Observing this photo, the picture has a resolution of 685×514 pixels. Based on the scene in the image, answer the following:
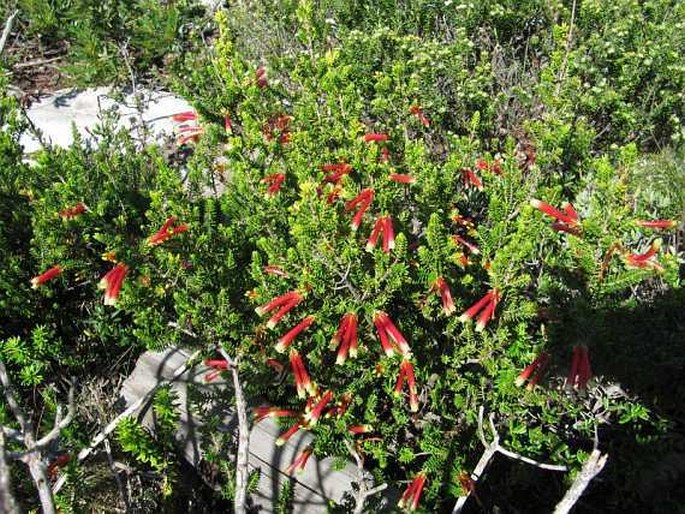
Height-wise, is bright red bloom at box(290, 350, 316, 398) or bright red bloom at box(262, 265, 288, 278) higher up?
Result: bright red bloom at box(262, 265, 288, 278)

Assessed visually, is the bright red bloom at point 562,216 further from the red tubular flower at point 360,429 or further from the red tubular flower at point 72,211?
the red tubular flower at point 72,211

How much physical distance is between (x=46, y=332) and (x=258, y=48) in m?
3.28

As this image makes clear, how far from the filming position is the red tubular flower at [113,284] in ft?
8.22

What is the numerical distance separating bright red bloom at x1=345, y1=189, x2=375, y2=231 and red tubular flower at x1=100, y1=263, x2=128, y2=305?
91 cm

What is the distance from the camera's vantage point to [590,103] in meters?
3.93

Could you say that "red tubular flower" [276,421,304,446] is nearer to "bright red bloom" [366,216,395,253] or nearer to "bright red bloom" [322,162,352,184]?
"bright red bloom" [366,216,395,253]

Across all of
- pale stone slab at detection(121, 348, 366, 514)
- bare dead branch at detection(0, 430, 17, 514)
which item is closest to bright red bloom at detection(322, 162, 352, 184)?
pale stone slab at detection(121, 348, 366, 514)

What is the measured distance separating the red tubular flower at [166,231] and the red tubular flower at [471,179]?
147cm

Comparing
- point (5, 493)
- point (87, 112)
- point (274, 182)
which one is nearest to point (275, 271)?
point (274, 182)

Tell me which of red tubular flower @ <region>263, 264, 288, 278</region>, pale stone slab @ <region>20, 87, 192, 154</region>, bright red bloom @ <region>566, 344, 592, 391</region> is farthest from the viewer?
pale stone slab @ <region>20, 87, 192, 154</region>

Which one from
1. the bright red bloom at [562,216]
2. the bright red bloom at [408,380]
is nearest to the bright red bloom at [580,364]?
the bright red bloom at [562,216]

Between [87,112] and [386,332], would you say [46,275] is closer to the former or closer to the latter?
[386,332]

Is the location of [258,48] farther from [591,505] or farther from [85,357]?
[591,505]

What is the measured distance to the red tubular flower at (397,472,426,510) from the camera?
2.54m
